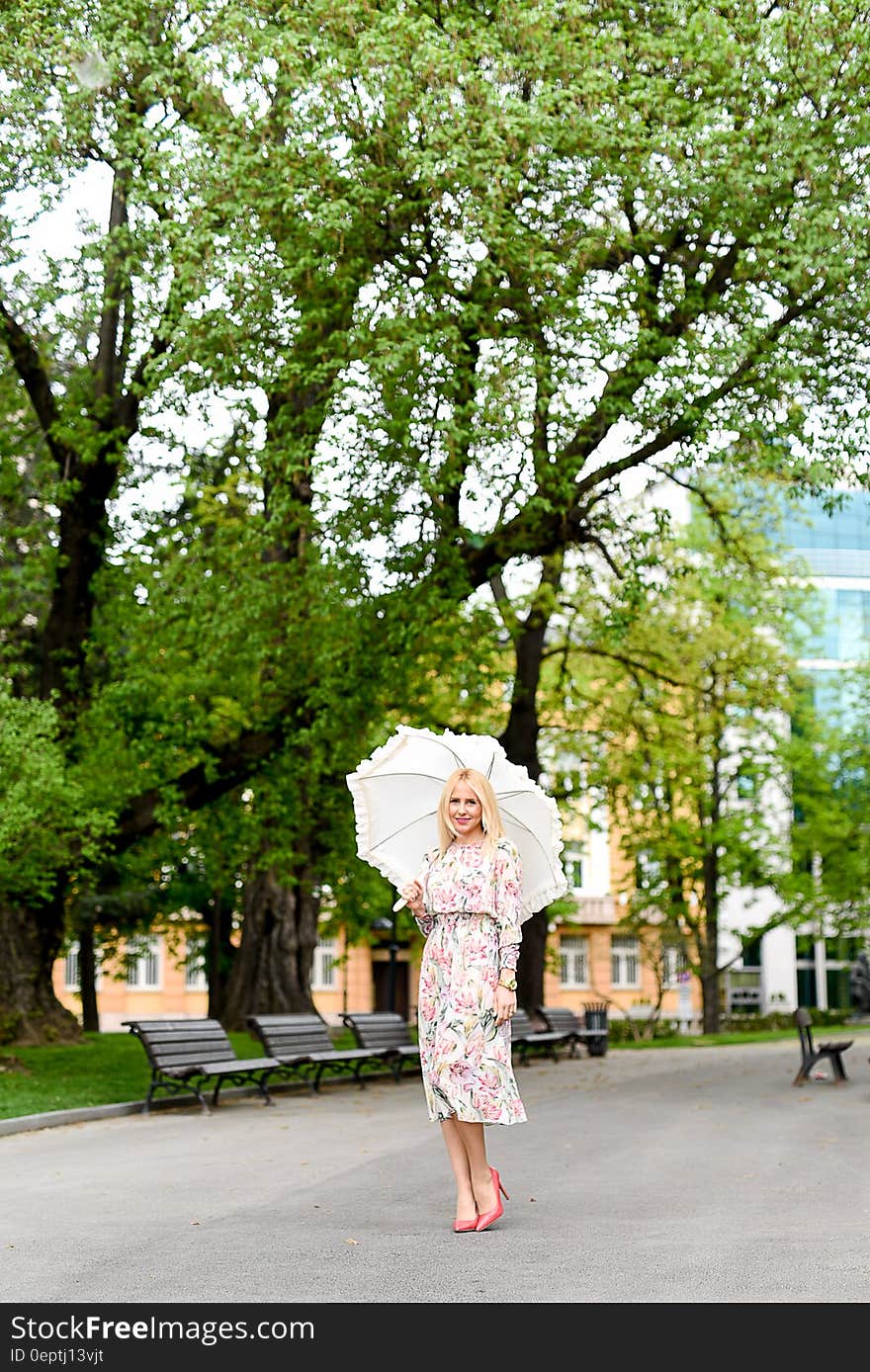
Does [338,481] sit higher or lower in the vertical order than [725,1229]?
higher

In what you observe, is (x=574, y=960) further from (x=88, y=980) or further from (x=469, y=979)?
(x=469, y=979)

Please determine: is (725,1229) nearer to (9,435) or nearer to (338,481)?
(338,481)

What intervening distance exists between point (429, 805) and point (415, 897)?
983 mm

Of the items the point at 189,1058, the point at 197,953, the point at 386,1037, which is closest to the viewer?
the point at 189,1058

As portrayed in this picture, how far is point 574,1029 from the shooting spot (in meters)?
28.4

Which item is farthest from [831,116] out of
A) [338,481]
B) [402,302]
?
[338,481]

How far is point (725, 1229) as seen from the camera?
325 inches

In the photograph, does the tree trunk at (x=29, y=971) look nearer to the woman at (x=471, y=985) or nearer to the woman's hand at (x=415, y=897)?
the woman's hand at (x=415, y=897)

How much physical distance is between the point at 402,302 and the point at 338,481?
7.46 ft

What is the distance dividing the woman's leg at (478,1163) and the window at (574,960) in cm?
5161

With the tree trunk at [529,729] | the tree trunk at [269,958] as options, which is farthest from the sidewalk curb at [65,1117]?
the tree trunk at [269,958]

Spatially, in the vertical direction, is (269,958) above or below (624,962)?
above

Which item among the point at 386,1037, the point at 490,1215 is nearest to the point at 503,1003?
the point at 490,1215

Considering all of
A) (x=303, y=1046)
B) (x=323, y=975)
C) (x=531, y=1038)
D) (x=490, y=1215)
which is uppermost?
(x=490, y=1215)
